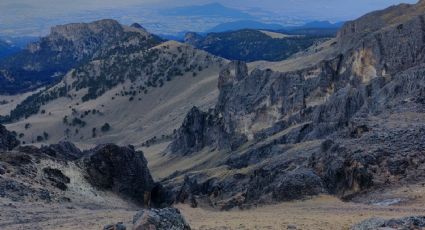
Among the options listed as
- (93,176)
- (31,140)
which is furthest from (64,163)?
(31,140)

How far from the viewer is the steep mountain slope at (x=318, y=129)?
3644 cm

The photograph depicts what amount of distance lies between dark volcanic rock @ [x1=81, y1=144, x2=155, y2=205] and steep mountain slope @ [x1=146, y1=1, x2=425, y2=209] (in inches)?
141

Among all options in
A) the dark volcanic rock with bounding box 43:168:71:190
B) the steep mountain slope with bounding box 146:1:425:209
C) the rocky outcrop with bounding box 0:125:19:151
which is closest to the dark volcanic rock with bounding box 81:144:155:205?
the steep mountain slope with bounding box 146:1:425:209

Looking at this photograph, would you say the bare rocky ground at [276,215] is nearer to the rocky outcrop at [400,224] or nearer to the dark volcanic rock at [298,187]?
the dark volcanic rock at [298,187]

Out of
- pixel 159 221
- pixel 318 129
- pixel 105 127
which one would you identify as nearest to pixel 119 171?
pixel 318 129

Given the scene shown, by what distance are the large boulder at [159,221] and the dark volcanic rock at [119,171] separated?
27186 mm

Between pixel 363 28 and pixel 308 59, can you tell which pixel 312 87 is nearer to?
pixel 363 28

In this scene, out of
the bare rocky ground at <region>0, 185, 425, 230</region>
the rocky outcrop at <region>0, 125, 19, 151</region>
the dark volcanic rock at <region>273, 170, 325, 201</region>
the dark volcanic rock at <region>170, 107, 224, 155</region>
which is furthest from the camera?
the dark volcanic rock at <region>170, 107, 224, 155</region>

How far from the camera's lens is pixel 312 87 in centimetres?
9519

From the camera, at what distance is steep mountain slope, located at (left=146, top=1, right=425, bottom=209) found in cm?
3644

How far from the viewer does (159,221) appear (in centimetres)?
2083

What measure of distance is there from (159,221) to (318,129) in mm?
48078

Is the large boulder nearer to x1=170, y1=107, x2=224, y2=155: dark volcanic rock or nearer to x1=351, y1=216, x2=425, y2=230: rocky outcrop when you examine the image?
x1=351, y1=216, x2=425, y2=230: rocky outcrop

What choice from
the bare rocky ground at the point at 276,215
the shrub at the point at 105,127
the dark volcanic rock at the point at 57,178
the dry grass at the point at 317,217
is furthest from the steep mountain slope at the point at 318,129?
the shrub at the point at 105,127
